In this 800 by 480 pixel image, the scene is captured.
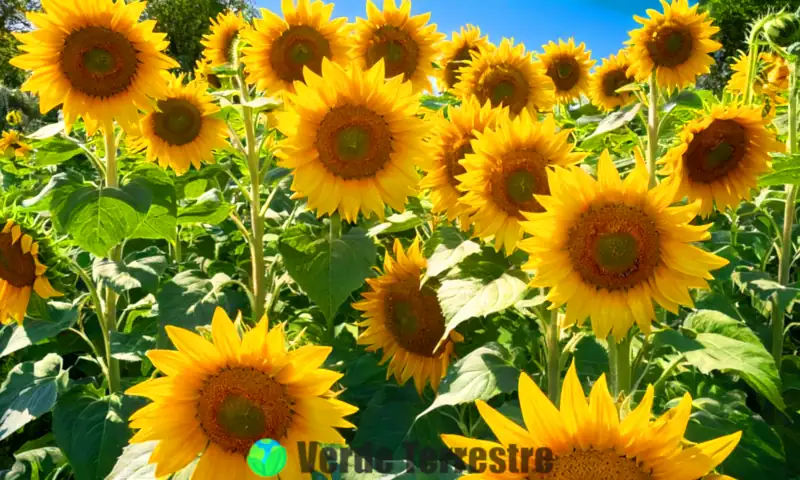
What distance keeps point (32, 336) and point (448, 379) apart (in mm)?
1622

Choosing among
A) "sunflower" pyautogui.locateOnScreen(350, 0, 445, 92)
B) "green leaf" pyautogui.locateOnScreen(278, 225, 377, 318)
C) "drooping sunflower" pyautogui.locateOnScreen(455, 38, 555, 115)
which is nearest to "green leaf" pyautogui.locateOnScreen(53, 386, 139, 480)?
"green leaf" pyautogui.locateOnScreen(278, 225, 377, 318)

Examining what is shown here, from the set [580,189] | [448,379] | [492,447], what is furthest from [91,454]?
[580,189]

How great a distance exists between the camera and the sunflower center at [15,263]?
2.32 metres

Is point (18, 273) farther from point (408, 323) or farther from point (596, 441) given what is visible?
point (596, 441)

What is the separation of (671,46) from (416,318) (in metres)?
2.41

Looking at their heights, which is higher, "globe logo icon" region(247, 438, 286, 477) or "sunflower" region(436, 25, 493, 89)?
"sunflower" region(436, 25, 493, 89)

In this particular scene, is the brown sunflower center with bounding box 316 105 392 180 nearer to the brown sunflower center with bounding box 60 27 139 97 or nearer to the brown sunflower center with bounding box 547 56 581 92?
the brown sunflower center with bounding box 60 27 139 97

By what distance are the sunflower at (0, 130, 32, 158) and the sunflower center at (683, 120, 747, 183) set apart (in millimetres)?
8582

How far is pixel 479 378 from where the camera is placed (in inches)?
73.5

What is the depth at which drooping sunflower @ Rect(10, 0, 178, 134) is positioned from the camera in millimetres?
2402

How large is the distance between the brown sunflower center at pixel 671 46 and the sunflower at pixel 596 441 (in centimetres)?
297

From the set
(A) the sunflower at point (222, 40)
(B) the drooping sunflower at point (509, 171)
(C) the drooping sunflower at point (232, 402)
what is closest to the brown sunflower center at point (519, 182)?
(B) the drooping sunflower at point (509, 171)

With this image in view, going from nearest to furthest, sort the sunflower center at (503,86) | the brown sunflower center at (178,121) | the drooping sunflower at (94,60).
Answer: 1. the drooping sunflower at (94,60)
2. the brown sunflower center at (178,121)
3. the sunflower center at (503,86)

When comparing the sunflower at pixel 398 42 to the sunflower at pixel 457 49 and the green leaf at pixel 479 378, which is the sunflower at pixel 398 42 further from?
the green leaf at pixel 479 378
